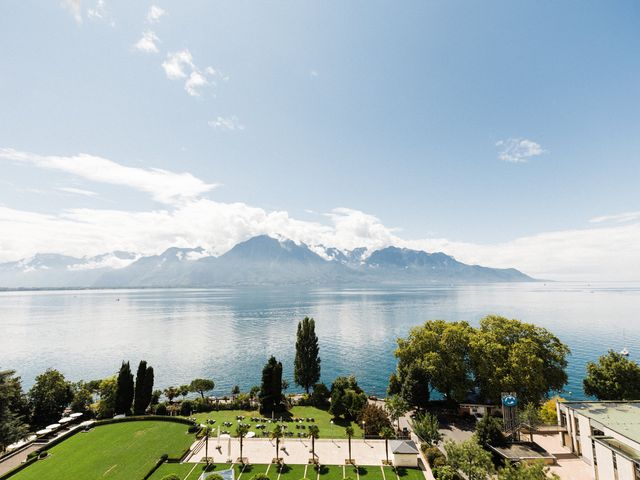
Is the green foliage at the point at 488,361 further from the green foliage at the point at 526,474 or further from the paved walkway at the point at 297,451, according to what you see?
the green foliage at the point at 526,474

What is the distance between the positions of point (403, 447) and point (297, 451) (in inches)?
538

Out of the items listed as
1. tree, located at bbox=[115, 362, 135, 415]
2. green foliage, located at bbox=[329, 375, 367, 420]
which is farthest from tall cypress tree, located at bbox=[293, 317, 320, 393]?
tree, located at bbox=[115, 362, 135, 415]

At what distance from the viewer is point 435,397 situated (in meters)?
72.1

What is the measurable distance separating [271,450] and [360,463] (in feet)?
38.7

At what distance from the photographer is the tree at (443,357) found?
52000mm

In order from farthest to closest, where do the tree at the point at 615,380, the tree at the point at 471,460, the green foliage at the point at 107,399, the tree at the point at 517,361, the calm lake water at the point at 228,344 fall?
the calm lake water at the point at 228,344
the green foliage at the point at 107,399
the tree at the point at 615,380
the tree at the point at 517,361
the tree at the point at 471,460

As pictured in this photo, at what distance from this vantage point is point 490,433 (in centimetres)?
3906

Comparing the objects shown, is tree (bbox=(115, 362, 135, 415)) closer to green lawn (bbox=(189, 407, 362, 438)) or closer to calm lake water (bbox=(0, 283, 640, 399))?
green lawn (bbox=(189, 407, 362, 438))

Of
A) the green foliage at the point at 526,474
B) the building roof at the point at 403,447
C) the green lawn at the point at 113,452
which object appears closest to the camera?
the green foliage at the point at 526,474

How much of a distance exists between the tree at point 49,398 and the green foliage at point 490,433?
65.8 m

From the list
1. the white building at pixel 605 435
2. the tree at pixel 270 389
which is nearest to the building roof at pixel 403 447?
the white building at pixel 605 435

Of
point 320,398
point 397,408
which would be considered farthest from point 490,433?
point 320,398

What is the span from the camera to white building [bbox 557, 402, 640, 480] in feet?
96.1

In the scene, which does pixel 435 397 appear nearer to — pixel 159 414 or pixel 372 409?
pixel 372 409
